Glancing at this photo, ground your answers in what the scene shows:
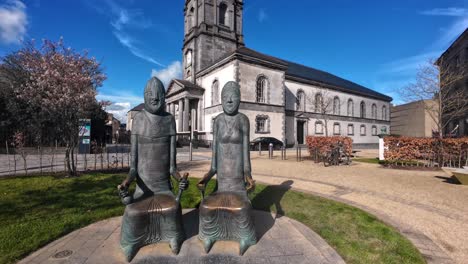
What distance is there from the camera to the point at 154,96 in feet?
10.8

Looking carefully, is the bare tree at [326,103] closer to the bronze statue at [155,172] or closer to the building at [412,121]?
the building at [412,121]

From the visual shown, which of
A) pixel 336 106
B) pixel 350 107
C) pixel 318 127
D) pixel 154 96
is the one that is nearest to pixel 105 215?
pixel 154 96

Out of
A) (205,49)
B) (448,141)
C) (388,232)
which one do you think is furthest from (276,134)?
(388,232)

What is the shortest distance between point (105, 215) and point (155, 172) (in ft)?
6.27

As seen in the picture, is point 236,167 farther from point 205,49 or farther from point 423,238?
point 205,49

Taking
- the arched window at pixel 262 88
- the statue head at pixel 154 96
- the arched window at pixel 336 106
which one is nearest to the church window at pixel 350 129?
the arched window at pixel 336 106

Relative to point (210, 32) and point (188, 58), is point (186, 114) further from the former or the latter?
point (210, 32)

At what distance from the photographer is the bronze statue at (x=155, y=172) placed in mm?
2949

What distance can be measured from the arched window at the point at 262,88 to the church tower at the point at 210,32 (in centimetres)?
639

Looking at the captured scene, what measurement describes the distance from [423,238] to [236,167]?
9.90ft

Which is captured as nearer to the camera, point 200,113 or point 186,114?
point 186,114

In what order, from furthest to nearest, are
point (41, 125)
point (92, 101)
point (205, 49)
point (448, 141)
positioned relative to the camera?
point (205, 49)
point (41, 125)
point (448, 141)
point (92, 101)

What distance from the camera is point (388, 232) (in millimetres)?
3650

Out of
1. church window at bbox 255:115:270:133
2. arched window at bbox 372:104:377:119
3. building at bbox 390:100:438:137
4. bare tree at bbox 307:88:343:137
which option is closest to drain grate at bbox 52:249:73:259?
church window at bbox 255:115:270:133
